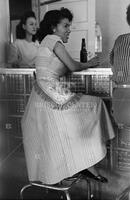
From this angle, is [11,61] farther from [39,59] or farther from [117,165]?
[117,165]

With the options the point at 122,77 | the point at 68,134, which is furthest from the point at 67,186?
the point at 122,77

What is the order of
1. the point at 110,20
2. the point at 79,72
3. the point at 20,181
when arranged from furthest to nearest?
1. the point at 20,181
2. the point at 79,72
3. the point at 110,20

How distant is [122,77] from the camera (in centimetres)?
102

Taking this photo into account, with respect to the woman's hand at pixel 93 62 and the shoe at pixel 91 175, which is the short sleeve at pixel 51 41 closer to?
the woman's hand at pixel 93 62

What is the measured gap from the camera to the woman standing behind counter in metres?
1.27

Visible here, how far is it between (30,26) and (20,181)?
0.77 m

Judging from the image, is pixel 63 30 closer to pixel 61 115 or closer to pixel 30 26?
pixel 30 26

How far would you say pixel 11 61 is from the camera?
1359 millimetres

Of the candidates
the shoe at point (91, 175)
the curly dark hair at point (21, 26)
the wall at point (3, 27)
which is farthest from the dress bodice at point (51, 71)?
the shoe at point (91, 175)

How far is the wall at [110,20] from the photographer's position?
112 centimetres

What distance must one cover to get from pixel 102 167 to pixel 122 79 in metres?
0.53

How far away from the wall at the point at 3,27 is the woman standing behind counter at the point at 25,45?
3 cm

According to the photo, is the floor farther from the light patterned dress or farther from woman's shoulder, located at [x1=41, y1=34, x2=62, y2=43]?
woman's shoulder, located at [x1=41, y1=34, x2=62, y2=43]

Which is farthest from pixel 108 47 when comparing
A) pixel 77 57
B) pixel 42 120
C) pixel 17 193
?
pixel 17 193
